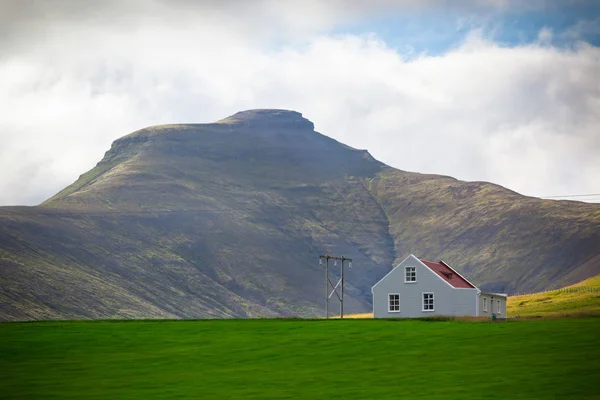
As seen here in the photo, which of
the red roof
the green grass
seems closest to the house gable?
the red roof

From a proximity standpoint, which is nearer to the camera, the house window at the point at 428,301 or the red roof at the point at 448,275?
the house window at the point at 428,301

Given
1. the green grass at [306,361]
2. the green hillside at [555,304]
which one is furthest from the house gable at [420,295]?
the green hillside at [555,304]

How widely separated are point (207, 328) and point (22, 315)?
388 feet

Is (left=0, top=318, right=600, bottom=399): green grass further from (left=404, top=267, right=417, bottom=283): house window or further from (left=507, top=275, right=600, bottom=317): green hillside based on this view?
(left=507, top=275, right=600, bottom=317): green hillside

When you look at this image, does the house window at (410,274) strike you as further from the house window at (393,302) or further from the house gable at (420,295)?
the house window at (393,302)

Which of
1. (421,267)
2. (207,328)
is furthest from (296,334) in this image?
(421,267)

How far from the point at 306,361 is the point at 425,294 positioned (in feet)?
141

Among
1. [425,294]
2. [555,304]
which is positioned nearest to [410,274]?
[425,294]

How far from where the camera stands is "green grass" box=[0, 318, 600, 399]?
35.7m

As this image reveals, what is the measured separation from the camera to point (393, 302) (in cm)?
8875

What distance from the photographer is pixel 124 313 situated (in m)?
194

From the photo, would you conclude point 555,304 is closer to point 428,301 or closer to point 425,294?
point 428,301

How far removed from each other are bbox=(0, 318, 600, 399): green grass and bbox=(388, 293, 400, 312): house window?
24114 mm

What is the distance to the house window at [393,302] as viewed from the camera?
88.4 meters
